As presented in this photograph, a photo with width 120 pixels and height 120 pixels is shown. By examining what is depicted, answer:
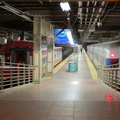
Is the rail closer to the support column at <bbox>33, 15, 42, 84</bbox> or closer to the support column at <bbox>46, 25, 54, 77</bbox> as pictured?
the support column at <bbox>33, 15, 42, 84</bbox>

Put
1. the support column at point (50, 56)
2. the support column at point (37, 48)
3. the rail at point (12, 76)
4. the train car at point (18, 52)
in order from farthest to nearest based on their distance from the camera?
1. the support column at point (50, 56)
2. the train car at point (18, 52)
3. the support column at point (37, 48)
4. the rail at point (12, 76)

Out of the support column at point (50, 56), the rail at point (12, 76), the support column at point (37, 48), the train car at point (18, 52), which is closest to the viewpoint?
the rail at point (12, 76)

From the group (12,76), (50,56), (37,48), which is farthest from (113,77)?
(50,56)

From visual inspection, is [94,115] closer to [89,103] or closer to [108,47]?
[89,103]

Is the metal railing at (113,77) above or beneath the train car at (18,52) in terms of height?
beneath

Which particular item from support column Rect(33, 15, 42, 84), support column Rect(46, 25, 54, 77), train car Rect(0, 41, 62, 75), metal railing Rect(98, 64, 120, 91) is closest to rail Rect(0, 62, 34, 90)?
support column Rect(33, 15, 42, 84)

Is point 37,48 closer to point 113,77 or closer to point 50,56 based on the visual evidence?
point 50,56

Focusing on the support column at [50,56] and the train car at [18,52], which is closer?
the train car at [18,52]

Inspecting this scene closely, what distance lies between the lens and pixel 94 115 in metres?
5.00

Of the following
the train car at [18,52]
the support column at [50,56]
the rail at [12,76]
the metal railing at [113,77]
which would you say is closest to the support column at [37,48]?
the rail at [12,76]

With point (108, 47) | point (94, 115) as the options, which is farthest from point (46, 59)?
point (94, 115)

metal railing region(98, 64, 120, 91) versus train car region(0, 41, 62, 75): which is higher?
train car region(0, 41, 62, 75)

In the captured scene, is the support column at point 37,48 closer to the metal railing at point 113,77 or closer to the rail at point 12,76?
the rail at point 12,76

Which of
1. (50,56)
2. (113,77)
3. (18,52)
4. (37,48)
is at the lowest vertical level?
(113,77)
